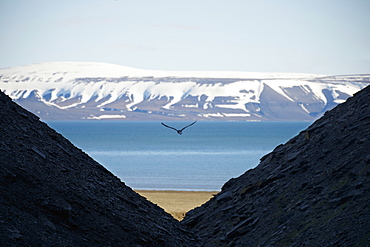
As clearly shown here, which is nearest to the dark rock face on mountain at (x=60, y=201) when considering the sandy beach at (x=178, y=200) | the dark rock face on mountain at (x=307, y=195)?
the dark rock face on mountain at (x=307, y=195)

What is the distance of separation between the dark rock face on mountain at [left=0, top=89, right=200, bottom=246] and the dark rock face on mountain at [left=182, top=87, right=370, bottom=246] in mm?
1518

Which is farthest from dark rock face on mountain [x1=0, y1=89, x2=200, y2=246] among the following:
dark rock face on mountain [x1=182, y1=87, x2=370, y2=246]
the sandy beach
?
the sandy beach

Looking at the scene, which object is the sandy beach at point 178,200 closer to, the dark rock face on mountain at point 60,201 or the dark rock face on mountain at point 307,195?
the dark rock face on mountain at point 307,195

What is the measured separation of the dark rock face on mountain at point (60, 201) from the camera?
417 inches

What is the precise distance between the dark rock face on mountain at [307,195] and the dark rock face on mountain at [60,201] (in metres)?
1.52

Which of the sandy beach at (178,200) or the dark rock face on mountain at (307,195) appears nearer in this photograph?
the dark rock face on mountain at (307,195)

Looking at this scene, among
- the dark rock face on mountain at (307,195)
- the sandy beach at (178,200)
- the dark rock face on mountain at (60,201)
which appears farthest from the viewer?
the sandy beach at (178,200)

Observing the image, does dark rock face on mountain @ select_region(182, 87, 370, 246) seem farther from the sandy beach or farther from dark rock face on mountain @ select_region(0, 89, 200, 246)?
the sandy beach

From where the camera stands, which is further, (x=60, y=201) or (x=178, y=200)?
(x=178, y=200)

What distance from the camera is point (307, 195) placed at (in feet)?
46.2

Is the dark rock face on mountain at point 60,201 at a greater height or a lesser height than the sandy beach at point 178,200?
lesser

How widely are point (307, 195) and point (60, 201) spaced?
235 inches

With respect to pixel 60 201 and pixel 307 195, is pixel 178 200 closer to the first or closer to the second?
pixel 307 195

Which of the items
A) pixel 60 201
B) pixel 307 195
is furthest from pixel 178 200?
pixel 60 201
